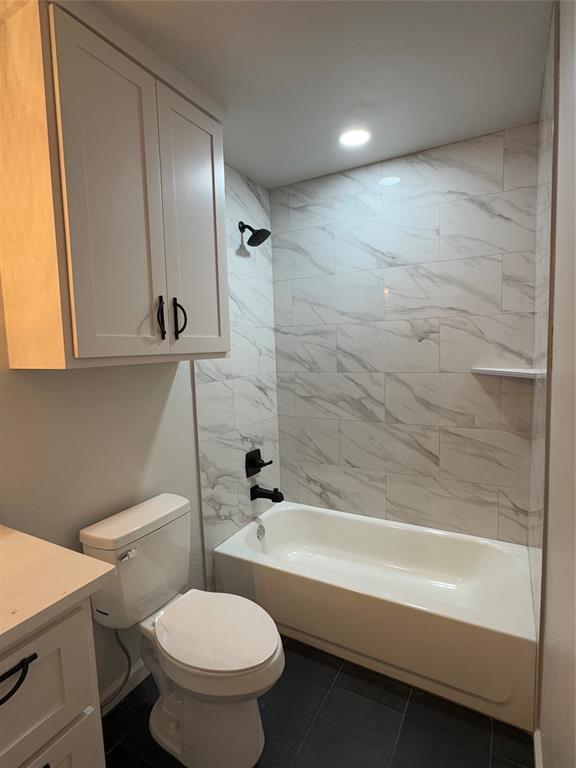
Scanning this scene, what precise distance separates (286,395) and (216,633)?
1511mm

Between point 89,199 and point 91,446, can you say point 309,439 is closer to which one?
point 91,446

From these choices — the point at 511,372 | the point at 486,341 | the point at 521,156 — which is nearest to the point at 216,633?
the point at 511,372

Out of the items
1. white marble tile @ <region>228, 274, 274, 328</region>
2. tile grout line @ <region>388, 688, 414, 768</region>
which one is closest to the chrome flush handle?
tile grout line @ <region>388, 688, 414, 768</region>

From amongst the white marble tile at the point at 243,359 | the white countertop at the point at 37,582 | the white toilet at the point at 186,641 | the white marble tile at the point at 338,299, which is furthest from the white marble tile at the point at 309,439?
the white countertop at the point at 37,582

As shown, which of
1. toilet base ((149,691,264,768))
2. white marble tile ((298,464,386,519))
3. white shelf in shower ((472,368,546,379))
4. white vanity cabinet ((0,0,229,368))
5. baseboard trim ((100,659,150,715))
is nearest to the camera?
white vanity cabinet ((0,0,229,368))

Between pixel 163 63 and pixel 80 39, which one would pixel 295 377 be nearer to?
pixel 163 63

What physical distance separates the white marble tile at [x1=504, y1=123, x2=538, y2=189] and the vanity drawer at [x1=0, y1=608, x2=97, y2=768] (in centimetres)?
238

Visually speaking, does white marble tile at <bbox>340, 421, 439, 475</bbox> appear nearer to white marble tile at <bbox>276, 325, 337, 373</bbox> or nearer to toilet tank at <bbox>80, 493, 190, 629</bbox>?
white marble tile at <bbox>276, 325, 337, 373</bbox>

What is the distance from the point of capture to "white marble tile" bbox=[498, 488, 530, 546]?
2.01 m

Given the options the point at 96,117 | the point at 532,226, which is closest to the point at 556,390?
the point at 532,226

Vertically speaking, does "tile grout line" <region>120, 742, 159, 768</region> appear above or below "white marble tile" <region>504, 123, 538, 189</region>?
below

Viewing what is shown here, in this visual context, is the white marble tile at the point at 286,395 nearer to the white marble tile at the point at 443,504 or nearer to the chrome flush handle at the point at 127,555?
the white marble tile at the point at 443,504

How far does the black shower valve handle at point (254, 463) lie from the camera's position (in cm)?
235

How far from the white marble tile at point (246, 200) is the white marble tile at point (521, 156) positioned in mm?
1336
